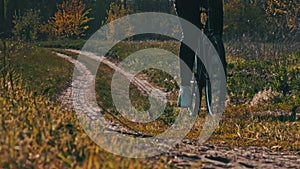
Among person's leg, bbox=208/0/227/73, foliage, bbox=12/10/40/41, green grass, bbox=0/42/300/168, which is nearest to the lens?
green grass, bbox=0/42/300/168

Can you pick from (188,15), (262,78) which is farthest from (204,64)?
(262,78)

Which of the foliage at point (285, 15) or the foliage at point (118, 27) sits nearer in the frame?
the foliage at point (285, 15)

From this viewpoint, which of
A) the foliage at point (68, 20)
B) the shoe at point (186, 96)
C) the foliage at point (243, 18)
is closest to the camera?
the shoe at point (186, 96)

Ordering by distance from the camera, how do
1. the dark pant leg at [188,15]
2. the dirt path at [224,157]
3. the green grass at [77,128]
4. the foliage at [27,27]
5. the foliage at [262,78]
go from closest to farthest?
the green grass at [77,128], the dirt path at [224,157], the dark pant leg at [188,15], the foliage at [262,78], the foliage at [27,27]

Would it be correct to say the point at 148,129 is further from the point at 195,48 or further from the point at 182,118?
the point at 195,48

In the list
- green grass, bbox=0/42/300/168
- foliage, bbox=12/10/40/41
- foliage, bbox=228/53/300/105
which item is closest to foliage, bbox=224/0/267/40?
foliage, bbox=12/10/40/41

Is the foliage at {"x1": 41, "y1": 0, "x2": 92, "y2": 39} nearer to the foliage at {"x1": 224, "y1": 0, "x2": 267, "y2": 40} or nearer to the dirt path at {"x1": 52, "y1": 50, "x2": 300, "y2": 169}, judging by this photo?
the foliage at {"x1": 224, "y1": 0, "x2": 267, "y2": 40}

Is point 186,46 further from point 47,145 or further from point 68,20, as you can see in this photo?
point 68,20

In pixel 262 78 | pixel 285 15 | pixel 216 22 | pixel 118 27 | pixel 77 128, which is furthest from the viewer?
pixel 118 27

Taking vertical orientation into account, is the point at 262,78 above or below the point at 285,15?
below

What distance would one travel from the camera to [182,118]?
687cm

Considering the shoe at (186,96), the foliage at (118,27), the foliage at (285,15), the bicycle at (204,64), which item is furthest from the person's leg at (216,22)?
the foliage at (118,27)

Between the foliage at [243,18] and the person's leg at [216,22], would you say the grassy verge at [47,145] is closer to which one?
the person's leg at [216,22]

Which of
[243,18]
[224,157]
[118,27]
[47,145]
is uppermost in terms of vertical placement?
[243,18]
